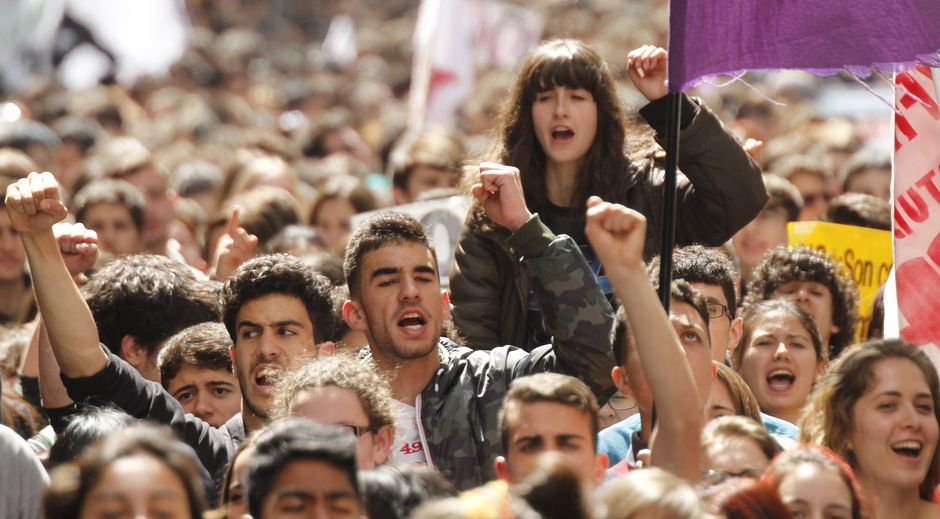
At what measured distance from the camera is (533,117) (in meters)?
6.72

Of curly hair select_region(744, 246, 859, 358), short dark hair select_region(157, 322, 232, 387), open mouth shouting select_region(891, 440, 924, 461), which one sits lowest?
open mouth shouting select_region(891, 440, 924, 461)

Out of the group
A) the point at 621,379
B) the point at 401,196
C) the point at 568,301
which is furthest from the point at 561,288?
the point at 401,196

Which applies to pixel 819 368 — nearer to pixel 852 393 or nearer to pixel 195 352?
pixel 852 393

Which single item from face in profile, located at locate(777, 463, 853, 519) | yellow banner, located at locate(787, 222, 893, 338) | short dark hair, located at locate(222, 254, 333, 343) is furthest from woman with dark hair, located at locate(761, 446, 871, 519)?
yellow banner, located at locate(787, 222, 893, 338)

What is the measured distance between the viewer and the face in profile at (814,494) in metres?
4.93

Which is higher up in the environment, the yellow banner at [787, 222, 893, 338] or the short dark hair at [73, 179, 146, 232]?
the short dark hair at [73, 179, 146, 232]

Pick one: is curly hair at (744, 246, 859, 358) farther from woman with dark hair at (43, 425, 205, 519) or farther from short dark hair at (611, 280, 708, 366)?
woman with dark hair at (43, 425, 205, 519)

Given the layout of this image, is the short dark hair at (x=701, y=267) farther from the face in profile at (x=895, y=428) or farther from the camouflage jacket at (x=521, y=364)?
the face in profile at (x=895, y=428)

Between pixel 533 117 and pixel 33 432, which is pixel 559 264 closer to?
pixel 533 117

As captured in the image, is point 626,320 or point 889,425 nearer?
point 626,320

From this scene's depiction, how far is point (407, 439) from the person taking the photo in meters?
5.91

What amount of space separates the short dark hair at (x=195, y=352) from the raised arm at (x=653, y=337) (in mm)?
1991

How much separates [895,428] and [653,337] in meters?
1.24

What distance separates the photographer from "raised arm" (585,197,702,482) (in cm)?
485
